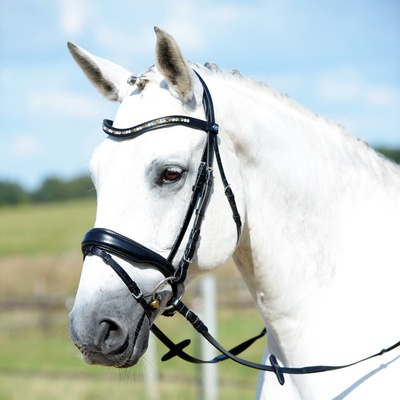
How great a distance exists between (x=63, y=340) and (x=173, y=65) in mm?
16419

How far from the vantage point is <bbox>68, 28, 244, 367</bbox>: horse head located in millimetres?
2795

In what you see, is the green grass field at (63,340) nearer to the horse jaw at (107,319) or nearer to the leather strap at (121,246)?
the horse jaw at (107,319)

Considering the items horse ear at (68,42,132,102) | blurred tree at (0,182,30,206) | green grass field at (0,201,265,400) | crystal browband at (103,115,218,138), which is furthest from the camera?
blurred tree at (0,182,30,206)

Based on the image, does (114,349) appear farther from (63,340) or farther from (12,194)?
(12,194)

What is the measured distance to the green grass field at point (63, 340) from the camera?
31.9 feet

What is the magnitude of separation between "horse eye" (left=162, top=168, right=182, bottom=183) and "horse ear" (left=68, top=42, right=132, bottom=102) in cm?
65

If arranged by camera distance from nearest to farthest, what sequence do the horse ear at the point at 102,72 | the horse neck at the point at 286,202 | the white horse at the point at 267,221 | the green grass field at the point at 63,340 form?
the white horse at the point at 267,221
the horse neck at the point at 286,202
the horse ear at the point at 102,72
the green grass field at the point at 63,340

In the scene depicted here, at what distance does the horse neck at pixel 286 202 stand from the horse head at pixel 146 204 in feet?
0.49

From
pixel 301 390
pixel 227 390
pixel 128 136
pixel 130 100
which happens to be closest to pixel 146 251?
pixel 128 136

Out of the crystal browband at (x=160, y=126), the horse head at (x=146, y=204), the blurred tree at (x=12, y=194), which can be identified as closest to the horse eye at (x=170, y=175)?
the horse head at (x=146, y=204)

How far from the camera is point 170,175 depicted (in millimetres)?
2969

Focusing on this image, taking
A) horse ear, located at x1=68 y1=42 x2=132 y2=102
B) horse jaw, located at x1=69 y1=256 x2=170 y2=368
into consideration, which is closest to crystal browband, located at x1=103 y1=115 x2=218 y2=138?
horse ear, located at x1=68 y1=42 x2=132 y2=102

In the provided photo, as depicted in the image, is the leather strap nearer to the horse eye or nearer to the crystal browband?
the horse eye

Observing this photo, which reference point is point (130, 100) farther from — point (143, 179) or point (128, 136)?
point (143, 179)
